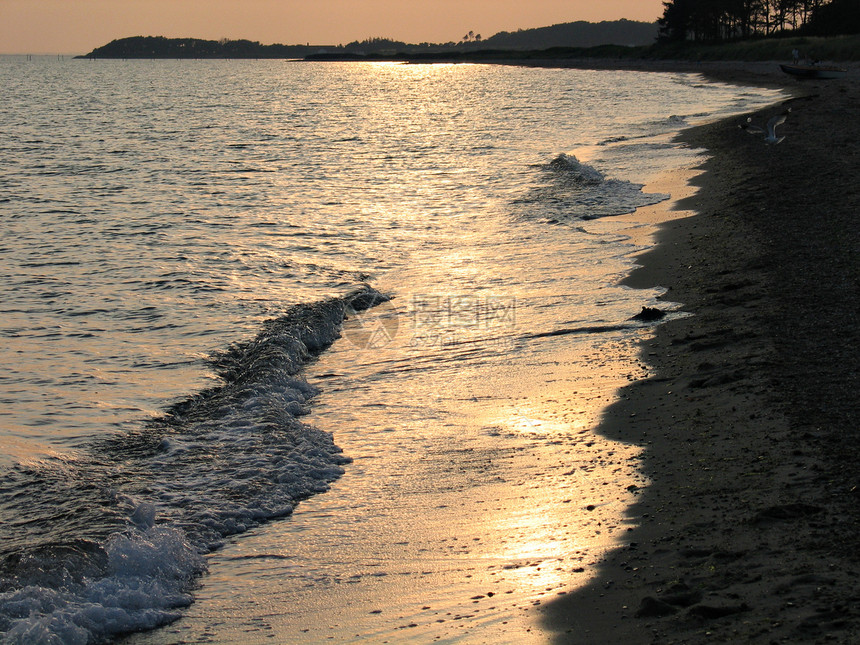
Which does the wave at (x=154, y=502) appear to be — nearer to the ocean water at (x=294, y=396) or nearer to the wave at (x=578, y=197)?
the ocean water at (x=294, y=396)

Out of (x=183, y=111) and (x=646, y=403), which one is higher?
(x=183, y=111)

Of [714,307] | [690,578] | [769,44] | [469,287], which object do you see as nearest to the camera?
[690,578]

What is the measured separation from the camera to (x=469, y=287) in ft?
38.5

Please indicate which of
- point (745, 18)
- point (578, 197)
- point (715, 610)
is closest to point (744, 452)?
point (715, 610)

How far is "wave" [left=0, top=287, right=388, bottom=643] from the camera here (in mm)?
4574

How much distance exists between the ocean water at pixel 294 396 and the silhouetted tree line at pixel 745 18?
277ft

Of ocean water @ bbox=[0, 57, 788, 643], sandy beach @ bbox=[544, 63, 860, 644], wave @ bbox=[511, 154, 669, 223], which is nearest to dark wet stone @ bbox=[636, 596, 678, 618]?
sandy beach @ bbox=[544, 63, 860, 644]

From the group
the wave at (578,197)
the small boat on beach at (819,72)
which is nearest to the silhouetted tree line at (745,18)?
the small boat on beach at (819,72)

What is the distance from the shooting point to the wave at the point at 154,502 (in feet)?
15.0

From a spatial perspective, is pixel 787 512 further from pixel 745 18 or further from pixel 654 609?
pixel 745 18

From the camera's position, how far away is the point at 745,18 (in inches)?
4496

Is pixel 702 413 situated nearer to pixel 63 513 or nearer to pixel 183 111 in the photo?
pixel 63 513

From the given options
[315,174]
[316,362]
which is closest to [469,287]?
[316,362]

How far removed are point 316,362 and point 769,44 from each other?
93731mm
